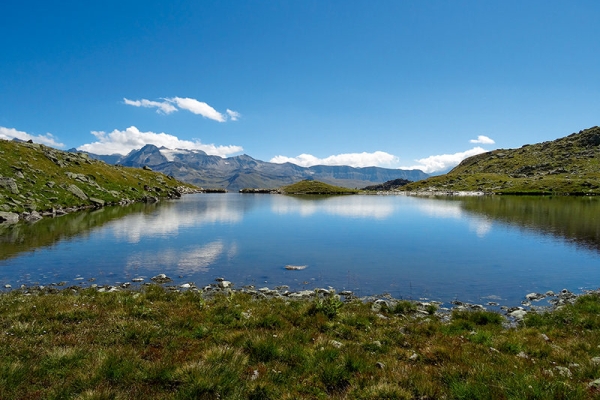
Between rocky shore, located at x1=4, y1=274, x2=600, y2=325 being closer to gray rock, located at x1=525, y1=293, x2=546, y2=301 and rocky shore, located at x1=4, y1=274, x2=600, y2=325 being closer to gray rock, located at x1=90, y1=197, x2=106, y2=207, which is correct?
gray rock, located at x1=525, y1=293, x2=546, y2=301

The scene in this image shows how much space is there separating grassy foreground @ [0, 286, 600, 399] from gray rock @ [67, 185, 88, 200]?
261ft

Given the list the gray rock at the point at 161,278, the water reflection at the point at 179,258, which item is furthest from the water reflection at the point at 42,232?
the gray rock at the point at 161,278

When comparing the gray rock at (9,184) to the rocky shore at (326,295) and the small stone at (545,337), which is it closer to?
the rocky shore at (326,295)

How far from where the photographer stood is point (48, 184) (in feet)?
260

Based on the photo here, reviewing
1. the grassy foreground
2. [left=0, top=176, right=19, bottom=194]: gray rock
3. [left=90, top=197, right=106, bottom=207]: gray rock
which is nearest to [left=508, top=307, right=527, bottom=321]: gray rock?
the grassy foreground

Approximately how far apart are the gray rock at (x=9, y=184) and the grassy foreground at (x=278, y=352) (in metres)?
65.2

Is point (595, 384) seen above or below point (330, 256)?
above

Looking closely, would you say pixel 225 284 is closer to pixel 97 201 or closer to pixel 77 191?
pixel 97 201

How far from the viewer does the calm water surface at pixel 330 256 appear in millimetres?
26703

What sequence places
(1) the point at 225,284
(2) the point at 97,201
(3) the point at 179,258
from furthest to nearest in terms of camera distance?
(2) the point at 97,201 < (3) the point at 179,258 < (1) the point at 225,284

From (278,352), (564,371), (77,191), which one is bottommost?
(564,371)

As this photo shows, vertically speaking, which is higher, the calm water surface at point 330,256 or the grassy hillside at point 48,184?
the grassy hillside at point 48,184

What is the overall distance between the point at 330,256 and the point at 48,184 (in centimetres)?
8004

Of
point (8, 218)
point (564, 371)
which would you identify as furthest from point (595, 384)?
point (8, 218)
